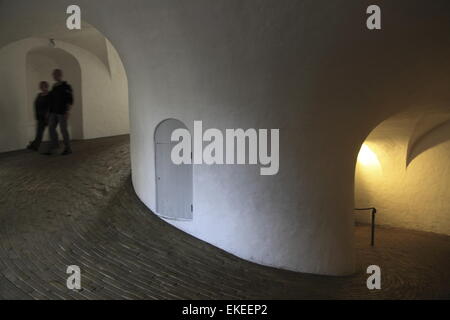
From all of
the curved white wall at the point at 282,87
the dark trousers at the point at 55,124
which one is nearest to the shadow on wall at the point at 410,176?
the curved white wall at the point at 282,87

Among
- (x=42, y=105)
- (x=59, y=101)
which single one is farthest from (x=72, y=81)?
(x=59, y=101)

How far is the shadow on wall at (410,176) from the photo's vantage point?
427 inches

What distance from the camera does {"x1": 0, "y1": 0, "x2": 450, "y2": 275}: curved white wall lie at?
235 inches

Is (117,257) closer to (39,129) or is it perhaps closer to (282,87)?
(282,87)

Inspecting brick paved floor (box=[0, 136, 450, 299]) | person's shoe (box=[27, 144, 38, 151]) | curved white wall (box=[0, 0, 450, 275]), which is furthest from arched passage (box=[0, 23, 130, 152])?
curved white wall (box=[0, 0, 450, 275])

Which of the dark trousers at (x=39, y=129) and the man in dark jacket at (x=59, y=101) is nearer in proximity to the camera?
the man in dark jacket at (x=59, y=101)

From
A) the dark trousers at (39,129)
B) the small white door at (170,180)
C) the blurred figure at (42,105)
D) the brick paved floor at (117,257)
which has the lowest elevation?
the brick paved floor at (117,257)

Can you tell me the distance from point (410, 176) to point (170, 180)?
8053 millimetres

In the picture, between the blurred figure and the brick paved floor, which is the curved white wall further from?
the blurred figure

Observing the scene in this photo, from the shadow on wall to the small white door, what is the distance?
6265 millimetres

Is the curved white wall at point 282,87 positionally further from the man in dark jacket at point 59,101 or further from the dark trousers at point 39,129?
the dark trousers at point 39,129

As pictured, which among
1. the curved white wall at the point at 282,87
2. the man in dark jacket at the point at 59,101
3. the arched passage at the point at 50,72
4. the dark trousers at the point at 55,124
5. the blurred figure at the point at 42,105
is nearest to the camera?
the curved white wall at the point at 282,87

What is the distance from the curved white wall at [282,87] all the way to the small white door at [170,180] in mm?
166
